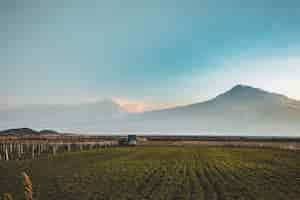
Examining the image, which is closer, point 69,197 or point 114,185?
point 69,197

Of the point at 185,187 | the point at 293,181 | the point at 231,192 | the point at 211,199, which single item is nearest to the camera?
the point at 211,199

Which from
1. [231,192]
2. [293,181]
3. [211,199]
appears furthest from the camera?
[293,181]

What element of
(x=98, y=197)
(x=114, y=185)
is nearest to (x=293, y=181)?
(x=114, y=185)

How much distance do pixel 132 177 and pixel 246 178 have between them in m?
7.27

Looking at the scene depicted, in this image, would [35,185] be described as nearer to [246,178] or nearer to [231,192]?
[231,192]

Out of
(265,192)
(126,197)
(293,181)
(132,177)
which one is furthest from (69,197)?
(293,181)

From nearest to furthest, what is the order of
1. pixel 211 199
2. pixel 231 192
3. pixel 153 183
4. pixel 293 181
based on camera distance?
pixel 211 199 < pixel 231 192 < pixel 153 183 < pixel 293 181

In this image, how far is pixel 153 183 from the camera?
20.3 meters

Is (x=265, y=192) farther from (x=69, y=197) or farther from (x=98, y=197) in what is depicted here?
(x=69, y=197)

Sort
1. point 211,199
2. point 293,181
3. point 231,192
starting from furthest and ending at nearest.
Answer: point 293,181 < point 231,192 < point 211,199

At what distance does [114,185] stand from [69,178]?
4.23m

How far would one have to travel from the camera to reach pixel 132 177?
23047 mm

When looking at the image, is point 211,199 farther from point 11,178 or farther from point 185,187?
point 11,178

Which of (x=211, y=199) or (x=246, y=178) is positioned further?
(x=246, y=178)
